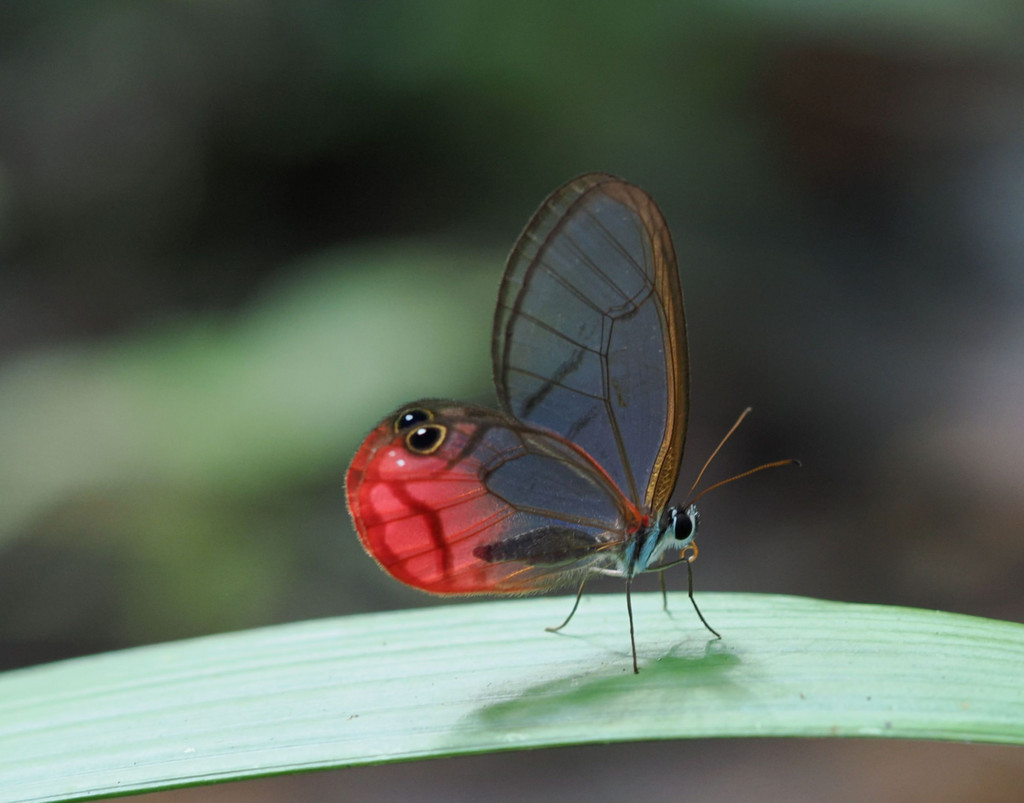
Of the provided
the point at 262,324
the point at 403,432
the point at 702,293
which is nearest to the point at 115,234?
the point at 262,324

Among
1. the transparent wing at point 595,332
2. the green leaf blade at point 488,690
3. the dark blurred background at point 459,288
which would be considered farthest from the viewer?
the dark blurred background at point 459,288

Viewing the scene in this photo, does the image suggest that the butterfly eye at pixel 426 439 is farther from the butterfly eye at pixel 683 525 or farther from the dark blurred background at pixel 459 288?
the dark blurred background at pixel 459 288

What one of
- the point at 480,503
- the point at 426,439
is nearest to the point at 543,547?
the point at 480,503

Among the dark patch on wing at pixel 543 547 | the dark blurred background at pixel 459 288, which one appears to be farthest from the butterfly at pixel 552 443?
the dark blurred background at pixel 459 288

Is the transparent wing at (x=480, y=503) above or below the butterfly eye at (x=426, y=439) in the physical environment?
below

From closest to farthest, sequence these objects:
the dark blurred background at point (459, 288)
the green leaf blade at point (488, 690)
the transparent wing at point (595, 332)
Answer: the green leaf blade at point (488, 690) → the transparent wing at point (595, 332) → the dark blurred background at point (459, 288)

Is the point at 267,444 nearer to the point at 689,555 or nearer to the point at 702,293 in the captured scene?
the point at 689,555

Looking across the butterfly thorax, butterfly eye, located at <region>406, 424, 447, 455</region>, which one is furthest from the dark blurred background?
butterfly eye, located at <region>406, 424, 447, 455</region>

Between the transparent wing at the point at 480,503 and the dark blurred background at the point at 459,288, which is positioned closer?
the transparent wing at the point at 480,503

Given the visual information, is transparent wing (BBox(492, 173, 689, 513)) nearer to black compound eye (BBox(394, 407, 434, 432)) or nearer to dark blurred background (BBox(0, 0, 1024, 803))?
black compound eye (BBox(394, 407, 434, 432))
